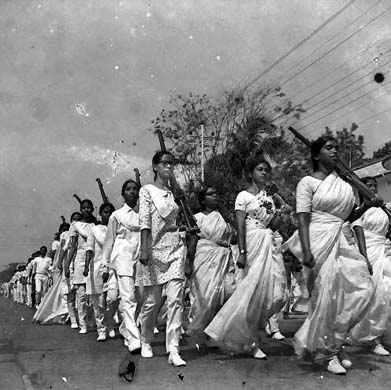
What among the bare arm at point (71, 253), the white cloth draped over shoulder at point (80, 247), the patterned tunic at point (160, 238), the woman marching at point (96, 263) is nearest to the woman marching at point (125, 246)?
the patterned tunic at point (160, 238)

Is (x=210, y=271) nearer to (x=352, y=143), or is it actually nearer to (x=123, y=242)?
(x=123, y=242)

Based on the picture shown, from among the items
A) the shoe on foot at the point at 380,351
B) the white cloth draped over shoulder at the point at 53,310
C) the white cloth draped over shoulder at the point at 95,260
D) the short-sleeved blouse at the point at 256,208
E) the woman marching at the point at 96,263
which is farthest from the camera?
the white cloth draped over shoulder at the point at 53,310

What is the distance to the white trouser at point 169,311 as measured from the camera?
6324mm

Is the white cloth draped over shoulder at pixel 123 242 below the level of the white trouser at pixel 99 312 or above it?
above

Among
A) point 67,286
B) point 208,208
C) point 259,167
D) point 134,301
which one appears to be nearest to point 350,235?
point 259,167

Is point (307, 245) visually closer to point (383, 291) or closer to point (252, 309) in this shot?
point (252, 309)

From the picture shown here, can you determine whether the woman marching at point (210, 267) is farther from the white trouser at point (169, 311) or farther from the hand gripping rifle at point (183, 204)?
the white trouser at point (169, 311)

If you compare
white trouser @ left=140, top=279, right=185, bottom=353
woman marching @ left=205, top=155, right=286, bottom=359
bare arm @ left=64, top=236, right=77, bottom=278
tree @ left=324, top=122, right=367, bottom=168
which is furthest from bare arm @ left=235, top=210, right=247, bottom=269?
tree @ left=324, top=122, right=367, bottom=168

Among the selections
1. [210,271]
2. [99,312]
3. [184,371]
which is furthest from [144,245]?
[99,312]

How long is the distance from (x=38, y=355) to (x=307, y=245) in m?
3.18

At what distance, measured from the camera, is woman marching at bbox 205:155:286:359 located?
21.2ft

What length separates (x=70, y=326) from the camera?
11.4m

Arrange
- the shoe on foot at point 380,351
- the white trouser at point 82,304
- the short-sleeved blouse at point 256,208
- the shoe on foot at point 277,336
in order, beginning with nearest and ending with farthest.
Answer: the shoe on foot at point 380,351 < the short-sleeved blouse at point 256,208 < the shoe on foot at point 277,336 < the white trouser at point 82,304

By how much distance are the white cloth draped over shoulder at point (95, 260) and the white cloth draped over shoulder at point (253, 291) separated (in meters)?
3.31
